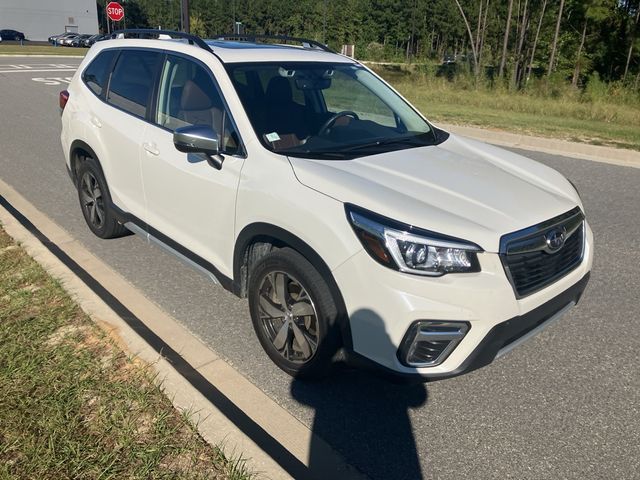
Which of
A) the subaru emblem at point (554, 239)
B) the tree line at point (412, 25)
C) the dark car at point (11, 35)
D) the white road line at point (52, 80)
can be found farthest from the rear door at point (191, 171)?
the dark car at point (11, 35)

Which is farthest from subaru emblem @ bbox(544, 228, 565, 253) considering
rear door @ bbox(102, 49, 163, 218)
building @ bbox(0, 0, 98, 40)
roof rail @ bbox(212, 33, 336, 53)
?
building @ bbox(0, 0, 98, 40)

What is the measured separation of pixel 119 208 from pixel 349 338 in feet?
9.19

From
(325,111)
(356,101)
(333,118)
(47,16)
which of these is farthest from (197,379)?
(47,16)

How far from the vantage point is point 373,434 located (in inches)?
111

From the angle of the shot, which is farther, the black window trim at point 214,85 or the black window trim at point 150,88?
the black window trim at point 150,88

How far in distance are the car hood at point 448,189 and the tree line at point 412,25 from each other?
102 ft

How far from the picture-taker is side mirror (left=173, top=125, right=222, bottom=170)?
10.4 feet

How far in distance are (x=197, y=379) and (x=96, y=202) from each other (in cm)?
268

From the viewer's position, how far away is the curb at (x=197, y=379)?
8.40 feet

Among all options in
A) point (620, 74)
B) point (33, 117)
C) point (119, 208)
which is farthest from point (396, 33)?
point (119, 208)

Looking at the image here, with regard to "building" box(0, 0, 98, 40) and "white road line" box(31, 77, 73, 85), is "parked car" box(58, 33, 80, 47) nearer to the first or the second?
"building" box(0, 0, 98, 40)

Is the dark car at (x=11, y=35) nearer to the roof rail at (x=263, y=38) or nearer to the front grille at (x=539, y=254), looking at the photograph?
the roof rail at (x=263, y=38)

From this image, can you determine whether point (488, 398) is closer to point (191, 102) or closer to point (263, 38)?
point (191, 102)

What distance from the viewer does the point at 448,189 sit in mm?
2955
